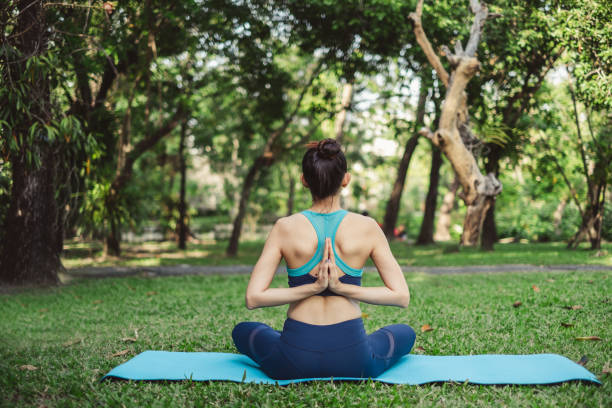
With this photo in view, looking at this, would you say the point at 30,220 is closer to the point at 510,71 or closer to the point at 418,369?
the point at 418,369

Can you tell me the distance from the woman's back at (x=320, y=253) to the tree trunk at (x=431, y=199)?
1430 cm

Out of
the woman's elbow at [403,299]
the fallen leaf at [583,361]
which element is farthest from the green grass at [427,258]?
the woman's elbow at [403,299]

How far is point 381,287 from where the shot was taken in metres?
2.98

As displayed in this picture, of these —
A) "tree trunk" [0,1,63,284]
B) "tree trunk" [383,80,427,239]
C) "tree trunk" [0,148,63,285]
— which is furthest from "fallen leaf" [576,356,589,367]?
"tree trunk" [383,80,427,239]

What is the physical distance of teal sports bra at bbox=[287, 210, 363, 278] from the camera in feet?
9.95

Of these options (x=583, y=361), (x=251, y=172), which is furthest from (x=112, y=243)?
(x=583, y=361)

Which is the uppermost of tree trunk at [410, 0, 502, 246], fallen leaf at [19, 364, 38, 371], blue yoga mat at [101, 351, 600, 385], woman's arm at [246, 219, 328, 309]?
tree trunk at [410, 0, 502, 246]

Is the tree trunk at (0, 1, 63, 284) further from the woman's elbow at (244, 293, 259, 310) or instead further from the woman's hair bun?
the woman's hair bun

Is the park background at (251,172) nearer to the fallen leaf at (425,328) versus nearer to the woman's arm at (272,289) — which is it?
the fallen leaf at (425,328)

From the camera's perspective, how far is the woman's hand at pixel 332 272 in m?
2.91

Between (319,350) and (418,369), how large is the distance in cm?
80

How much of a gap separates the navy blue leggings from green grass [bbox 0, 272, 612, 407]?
12 cm

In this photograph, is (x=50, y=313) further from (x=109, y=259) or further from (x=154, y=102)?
(x=154, y=102)

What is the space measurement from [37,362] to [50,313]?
132 inches
